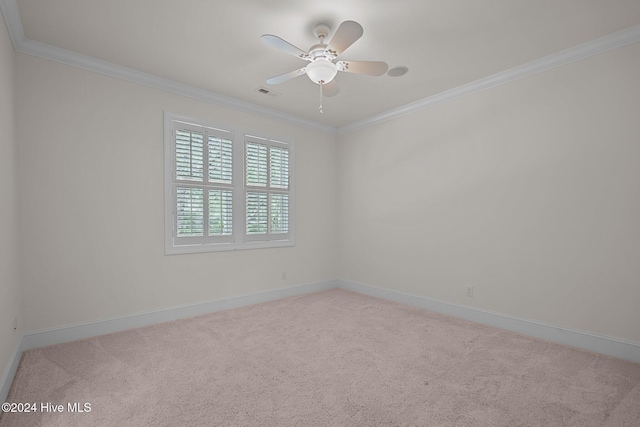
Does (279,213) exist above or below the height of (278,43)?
below

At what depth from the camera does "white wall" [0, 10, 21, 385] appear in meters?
2.04

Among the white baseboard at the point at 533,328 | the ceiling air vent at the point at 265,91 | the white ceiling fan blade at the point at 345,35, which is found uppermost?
the ceiling air vent at the point at 265,91

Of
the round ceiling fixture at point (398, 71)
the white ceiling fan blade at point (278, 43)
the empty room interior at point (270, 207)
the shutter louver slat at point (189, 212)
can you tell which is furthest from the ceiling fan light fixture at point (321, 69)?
the shutter louver slat at point (189, 212)

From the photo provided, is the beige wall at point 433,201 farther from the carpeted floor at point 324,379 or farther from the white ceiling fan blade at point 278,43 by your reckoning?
the white ceiling fan blade at point 278,43

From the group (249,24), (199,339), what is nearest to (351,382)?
(199,339)

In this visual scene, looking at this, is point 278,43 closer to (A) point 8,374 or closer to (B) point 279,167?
(B) point 279,167

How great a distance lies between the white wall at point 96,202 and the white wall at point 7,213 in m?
0.19

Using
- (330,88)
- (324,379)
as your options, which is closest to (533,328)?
(324,379)

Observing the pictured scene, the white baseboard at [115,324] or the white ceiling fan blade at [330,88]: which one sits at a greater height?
the white ceiling fan blade at [330,88]

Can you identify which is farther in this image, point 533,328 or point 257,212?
point 257,212

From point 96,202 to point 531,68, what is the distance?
4.47m

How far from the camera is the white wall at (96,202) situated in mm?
2707

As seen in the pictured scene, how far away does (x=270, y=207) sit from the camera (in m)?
4.38

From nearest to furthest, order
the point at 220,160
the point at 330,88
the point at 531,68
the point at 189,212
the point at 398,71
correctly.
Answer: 1. the point at 330,88
2. the point at 531,68
3. the point at 398,71
4. the point at 189,212
5. the point at 220,160
